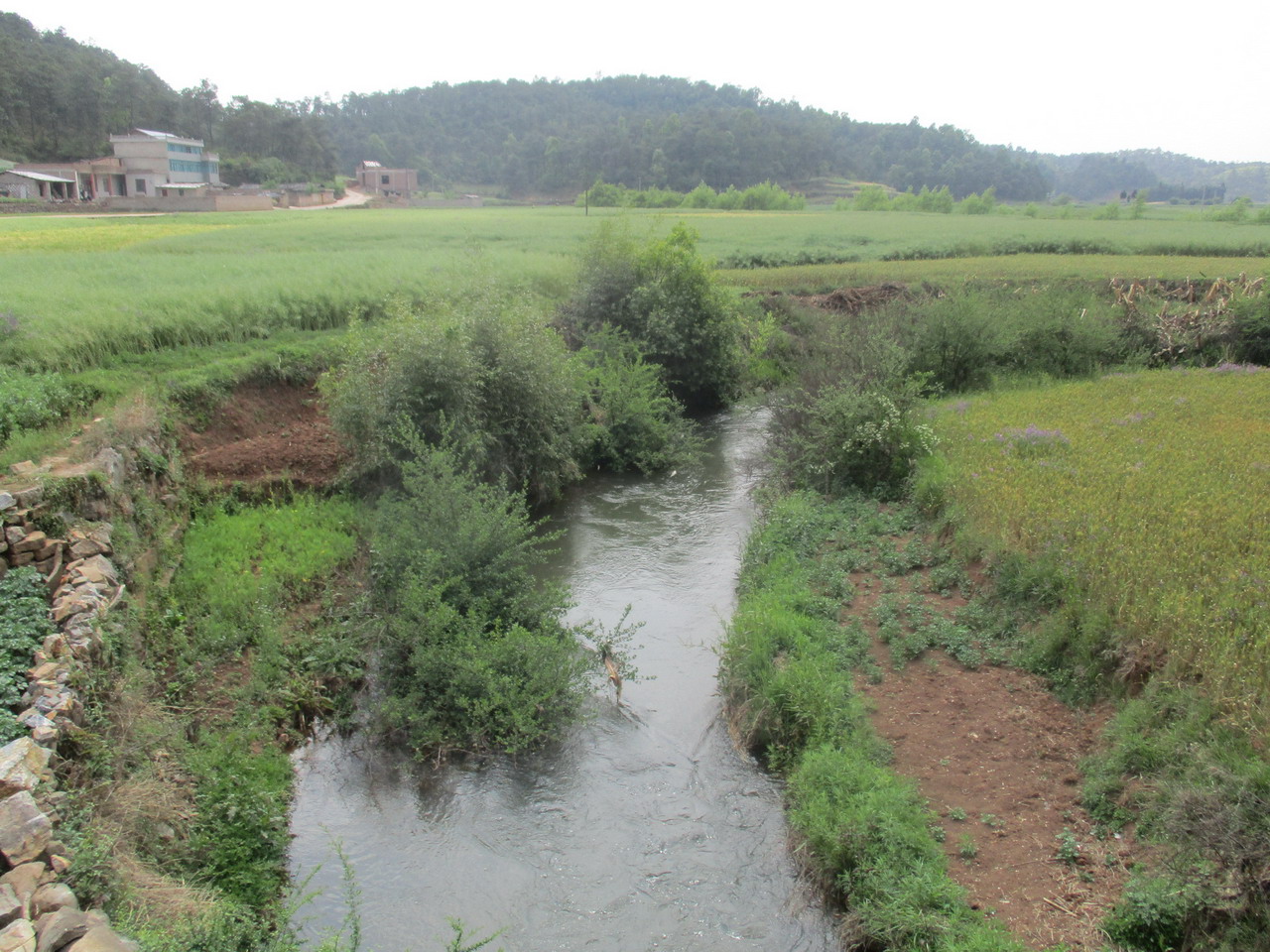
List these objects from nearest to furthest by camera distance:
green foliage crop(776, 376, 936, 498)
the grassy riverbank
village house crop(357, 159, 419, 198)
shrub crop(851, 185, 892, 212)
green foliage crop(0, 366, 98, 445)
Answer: the grassy riverbank
green foliage crop(0, 366, 98, 445)
green foliage crop(776, 376, 936, 498)
shrub crop(851, 185, 892, 212)
village house crop(357, 159, 419, 198)

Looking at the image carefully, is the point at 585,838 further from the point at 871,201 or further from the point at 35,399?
the point at 871,201

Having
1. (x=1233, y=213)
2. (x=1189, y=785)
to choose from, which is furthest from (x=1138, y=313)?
(x=1233, y=213)

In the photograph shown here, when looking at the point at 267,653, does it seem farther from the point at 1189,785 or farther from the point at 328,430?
the point at 1189,785

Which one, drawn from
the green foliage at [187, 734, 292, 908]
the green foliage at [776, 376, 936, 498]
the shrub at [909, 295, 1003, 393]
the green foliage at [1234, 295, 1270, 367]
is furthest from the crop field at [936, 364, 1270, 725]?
the green foliage at [187, 734, 292, 908]

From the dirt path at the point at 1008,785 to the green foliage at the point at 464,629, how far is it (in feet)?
11.3

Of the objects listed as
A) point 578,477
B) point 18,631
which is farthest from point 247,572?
point 578,477

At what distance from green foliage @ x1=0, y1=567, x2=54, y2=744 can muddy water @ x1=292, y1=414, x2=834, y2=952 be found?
95.2 inches

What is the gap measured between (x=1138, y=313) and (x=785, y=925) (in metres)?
20.8

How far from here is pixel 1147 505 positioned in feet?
33.0

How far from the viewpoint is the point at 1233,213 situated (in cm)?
6525

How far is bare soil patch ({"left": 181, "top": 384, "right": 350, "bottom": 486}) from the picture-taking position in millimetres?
12203

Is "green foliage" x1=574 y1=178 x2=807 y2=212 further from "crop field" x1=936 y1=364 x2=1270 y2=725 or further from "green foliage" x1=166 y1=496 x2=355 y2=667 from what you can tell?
"green foliage" x1=166 y1=496 x2=355 y2=667

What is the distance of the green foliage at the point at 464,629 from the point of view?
823 cm

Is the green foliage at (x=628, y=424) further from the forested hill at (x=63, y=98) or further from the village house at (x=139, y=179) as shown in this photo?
the forested hill at (x=63, y=98)
